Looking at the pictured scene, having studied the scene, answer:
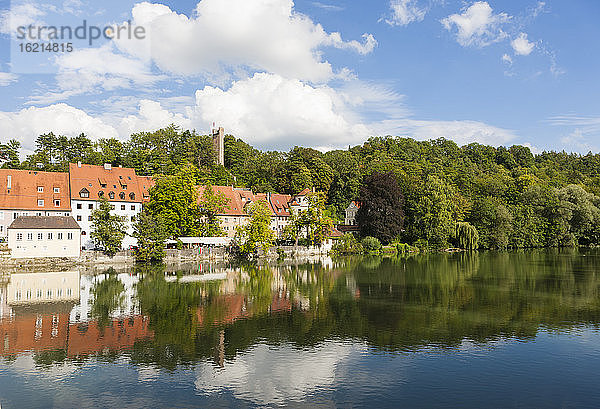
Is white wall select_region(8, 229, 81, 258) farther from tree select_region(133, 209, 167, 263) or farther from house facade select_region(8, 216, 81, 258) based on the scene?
tree select_region(133, 209, 167, 263)

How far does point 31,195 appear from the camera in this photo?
159 ft

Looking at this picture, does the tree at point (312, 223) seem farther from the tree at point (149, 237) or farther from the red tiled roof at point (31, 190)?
the red tiled roof at point (31, 190)

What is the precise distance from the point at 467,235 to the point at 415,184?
11214 millimetres

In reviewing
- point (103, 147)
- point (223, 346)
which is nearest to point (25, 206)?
point (103, 147)

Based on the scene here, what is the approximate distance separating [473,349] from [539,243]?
217 feet

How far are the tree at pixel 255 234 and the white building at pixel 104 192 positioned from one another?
12433 mm

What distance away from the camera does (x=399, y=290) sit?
32.9m

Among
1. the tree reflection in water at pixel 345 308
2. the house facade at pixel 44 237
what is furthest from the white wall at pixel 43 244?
the tree reflection in water at pixel 345 308

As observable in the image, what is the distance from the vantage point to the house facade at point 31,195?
4662cm

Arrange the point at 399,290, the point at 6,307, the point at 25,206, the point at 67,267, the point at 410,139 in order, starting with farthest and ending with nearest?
1. the point at 410,139
2. the point at 25,206
3. the point at 67,267
4. the point at 399,290
5. the point at 6,307

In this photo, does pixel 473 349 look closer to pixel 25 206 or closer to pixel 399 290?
pixel 399 290

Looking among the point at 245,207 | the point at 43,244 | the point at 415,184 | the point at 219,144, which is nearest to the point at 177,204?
the point at 245,207

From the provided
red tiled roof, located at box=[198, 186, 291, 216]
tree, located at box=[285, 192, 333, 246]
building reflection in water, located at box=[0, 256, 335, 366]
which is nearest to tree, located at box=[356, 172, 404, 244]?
tree, located at box=[285, 192, 333, 246]

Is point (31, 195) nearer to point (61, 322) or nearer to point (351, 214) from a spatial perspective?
point (61, 322)
